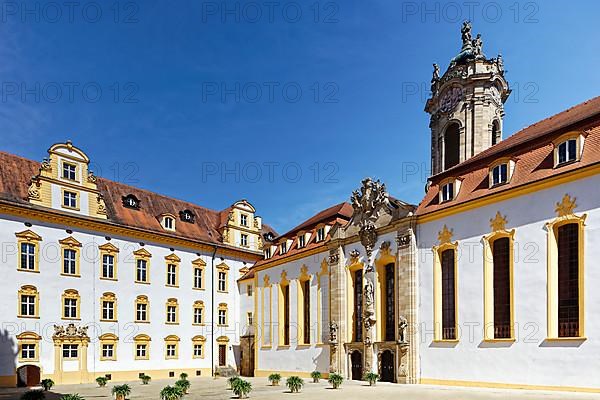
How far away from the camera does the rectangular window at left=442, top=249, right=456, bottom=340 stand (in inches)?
1047

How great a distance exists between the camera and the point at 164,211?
45.8 m

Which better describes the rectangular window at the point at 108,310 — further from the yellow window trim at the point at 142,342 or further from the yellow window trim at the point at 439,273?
the yellow window trim at the point at 439,273

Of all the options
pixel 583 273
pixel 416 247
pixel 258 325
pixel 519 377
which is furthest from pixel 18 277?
pixel 583 273

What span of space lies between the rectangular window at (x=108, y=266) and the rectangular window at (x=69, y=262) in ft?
7.17

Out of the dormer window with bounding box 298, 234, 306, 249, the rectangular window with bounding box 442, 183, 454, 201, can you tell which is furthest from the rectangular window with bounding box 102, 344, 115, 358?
the rectangular window with bounding box 442, 183, 454, 201

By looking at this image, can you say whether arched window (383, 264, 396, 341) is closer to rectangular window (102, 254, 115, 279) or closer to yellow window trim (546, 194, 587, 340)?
yellow window trim (546, 194, 587, 340)

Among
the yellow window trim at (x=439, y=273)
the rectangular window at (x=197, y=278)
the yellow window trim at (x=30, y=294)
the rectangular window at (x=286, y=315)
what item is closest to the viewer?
the yellow window trim at (x=439, y=273)

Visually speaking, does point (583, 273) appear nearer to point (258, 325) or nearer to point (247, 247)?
point (258, 325)

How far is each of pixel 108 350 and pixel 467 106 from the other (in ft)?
102

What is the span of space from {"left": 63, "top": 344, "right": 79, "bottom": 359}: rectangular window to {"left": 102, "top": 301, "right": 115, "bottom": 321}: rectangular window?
284 cm

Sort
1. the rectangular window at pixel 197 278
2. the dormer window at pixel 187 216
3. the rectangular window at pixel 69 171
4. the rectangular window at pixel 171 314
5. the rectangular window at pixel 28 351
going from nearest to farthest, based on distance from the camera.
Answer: the rectangular window at pixel 28 351 < the rectangular window at pixel 69 171 < the rectangular window at pixel 171 314 < the rectangular window at pixel 197 278 < the dormer window at pixel 187 216

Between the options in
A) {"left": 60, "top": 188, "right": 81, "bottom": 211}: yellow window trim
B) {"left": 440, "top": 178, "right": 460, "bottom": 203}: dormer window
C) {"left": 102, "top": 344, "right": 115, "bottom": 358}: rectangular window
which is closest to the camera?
{"left": 440, "top": 178, "right": 460, "bottom": 203}: dormer window

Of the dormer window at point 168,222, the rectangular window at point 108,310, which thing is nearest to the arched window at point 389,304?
the rectangular window at point 108,310

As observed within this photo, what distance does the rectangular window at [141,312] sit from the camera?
39.8m
